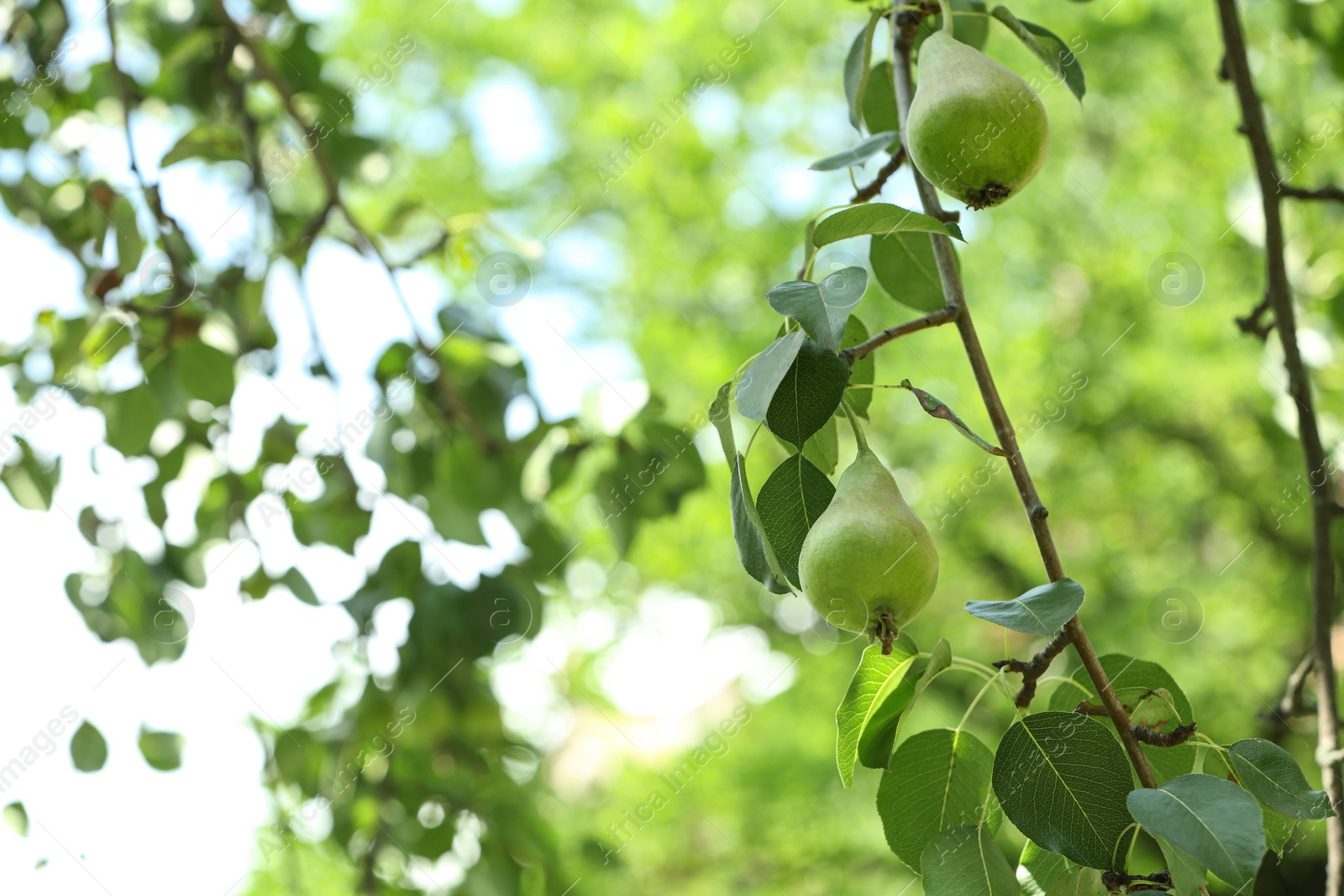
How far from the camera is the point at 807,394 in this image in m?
0.46

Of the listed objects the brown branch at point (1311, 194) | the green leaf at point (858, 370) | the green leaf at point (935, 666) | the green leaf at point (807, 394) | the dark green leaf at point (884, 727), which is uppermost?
the brown branch at point (1311, 194)

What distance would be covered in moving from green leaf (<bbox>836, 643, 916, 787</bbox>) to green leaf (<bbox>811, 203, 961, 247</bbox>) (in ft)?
0.67

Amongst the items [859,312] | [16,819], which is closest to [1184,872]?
[16,819]

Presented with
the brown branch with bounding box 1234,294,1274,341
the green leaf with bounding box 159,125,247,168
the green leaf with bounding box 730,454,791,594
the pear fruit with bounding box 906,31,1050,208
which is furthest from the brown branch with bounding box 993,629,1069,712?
the green leaf with bounding box 159,125,247,168

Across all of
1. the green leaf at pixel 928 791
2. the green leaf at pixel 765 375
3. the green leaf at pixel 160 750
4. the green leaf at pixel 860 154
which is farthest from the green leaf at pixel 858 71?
the green leaf at pixel 160 750

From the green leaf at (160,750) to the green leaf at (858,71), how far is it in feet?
4.04

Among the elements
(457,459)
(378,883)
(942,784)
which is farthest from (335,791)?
(942,784)

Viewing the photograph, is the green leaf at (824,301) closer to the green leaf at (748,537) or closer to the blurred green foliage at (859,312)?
the green leaf at (748,537)

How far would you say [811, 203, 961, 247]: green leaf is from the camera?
0.44m

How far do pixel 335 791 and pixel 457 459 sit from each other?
0.51m

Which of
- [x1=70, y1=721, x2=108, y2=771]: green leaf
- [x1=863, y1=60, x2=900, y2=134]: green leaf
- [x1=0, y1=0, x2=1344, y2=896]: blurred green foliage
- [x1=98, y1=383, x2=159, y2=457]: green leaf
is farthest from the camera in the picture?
[x1=0, y1=0, x2=1344, y2=896]: blurred green foliage

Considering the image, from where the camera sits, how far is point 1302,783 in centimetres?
47

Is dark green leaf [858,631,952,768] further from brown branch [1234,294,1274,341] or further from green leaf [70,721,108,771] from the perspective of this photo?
green leaf [70,721,108,771]

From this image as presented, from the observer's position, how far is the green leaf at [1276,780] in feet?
1.50
